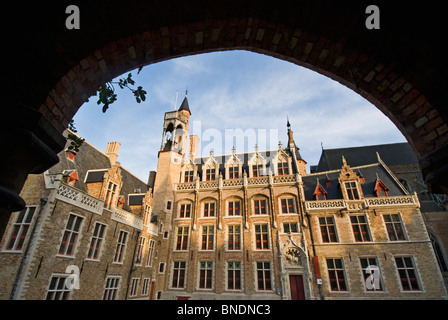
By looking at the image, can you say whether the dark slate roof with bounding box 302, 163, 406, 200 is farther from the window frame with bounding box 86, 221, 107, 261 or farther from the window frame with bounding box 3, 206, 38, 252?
the window frame with bounding box 3, 206, 38, 252

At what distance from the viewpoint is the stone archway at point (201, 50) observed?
2.07 m

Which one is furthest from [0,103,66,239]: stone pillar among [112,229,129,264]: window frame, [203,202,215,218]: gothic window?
[203,202,215,218]: gothic window

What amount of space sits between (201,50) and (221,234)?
20062 millimetres

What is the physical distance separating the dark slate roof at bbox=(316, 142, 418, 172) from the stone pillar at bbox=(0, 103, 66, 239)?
28690mm

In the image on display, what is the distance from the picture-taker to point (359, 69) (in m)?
2.85

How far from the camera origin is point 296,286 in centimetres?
1808

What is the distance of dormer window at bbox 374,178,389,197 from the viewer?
19.4 meters

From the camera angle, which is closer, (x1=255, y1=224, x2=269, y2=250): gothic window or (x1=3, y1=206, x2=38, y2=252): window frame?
(x1=3, y1=206, x2=38, y2=252): window frame

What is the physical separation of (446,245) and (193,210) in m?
23.0

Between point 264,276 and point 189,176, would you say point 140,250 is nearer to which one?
point 189,176

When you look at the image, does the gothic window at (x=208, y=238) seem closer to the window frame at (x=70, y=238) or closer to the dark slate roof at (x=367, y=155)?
the window frame at (x=70, y=238)

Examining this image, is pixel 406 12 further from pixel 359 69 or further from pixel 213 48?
pixel 213 48

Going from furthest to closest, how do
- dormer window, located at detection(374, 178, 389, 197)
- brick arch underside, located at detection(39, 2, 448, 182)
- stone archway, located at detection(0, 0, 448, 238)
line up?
dormer window, located at detection(374, 178, 389, 197) → brick arch underside, located at detection(39, 2, 448, 182) → stone archway, located at detection(0, 0, 448, 238)

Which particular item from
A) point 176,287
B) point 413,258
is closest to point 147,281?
point 176,287
